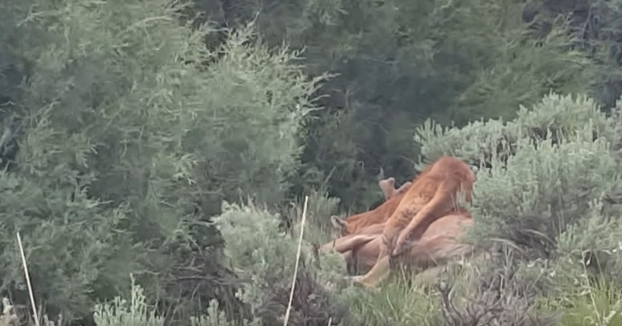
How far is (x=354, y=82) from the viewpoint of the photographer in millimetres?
13328

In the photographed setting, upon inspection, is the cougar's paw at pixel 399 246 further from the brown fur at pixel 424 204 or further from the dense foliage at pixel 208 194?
the dense foliage at pixel 208 194

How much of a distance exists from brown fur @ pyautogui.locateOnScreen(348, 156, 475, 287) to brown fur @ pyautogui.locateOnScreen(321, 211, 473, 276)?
60 millimetres

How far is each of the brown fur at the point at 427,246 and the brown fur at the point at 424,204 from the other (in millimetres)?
60

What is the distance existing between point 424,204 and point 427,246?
1.59 ft

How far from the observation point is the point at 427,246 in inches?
267

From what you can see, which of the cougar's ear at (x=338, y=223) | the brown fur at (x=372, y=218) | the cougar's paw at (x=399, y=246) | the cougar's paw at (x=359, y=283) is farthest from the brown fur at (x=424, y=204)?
the cougar's ear at (x=338, y=223)

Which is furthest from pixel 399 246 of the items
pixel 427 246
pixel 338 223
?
pixel 338 223

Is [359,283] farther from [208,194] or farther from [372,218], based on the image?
[208,194]

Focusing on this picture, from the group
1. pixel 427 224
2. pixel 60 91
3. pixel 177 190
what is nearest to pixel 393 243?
pixel 427 224

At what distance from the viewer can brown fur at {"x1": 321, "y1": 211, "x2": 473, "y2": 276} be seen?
6.69 metres

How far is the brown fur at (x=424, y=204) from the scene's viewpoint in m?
6.93

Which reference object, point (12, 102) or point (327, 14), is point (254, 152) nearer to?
point (12, 102)

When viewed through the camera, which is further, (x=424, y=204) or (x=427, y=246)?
(x=424, y=204)

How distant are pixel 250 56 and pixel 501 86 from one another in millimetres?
4924
